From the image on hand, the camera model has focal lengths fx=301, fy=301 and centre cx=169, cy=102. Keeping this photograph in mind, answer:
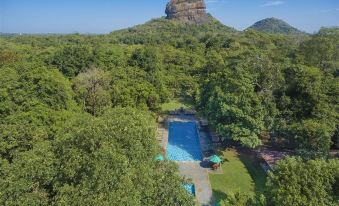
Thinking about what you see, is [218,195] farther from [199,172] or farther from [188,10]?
[188,10]

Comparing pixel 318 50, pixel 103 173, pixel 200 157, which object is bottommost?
pixel 200 157

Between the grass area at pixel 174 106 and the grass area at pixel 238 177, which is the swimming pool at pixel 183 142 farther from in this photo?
the grass area at pixel 174 106

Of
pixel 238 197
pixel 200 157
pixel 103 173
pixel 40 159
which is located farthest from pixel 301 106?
pixel 40 159

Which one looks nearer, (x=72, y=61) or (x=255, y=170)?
(x=255, y=170)

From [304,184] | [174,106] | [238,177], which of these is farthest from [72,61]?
[304,184]

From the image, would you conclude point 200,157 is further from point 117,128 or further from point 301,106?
point 117,128

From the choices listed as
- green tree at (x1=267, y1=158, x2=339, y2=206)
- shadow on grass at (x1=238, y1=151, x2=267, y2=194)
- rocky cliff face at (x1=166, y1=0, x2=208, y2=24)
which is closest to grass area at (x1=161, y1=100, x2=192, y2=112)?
shadow on grass at (x1=238, y1=151, x2=267, y2=194)
